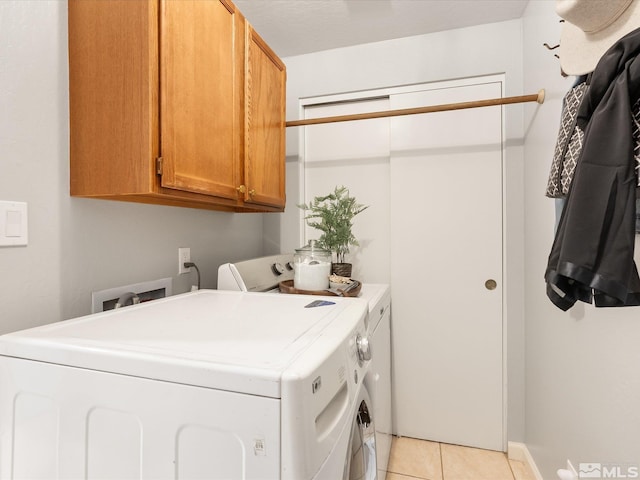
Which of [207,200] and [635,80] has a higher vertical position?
[635,80]

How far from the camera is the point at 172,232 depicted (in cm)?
157

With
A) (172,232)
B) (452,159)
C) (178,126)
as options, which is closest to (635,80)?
(178,126)

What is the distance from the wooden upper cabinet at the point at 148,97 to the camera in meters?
1.01

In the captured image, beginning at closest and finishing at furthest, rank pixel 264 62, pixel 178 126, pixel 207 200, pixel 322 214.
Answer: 1. pixel 178 126
2. pixel 207 200
3. pixel 264 62
4. pixel 322 214

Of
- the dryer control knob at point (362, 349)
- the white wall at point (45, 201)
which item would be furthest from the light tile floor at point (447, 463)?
the white wall at point (45, 201)

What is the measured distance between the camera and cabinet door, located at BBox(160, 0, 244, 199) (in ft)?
3.50

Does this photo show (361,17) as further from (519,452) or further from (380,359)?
(519,452)

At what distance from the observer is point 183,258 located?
5.36ft

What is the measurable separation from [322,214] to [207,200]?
71cm

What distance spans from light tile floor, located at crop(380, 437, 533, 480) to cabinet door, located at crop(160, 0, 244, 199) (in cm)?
175

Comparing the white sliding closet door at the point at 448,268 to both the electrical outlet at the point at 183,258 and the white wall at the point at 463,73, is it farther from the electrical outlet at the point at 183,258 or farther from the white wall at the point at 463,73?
the electrical outlet at the point at 183,258

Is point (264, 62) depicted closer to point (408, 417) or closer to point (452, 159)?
point (452, 159)

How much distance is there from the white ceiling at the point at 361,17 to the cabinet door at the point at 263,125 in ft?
1.11

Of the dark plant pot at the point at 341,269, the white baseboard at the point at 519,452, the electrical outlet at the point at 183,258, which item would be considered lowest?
the white baseboard at the point at 519,452
